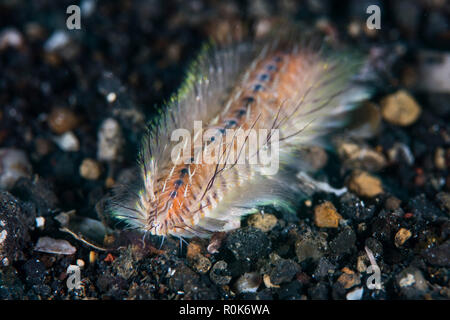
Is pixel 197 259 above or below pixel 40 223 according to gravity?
below

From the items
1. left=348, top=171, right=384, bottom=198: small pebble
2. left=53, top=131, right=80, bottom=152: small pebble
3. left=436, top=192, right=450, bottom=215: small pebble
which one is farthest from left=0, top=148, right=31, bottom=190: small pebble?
left=436, top=192, right=450, bottom=215: small pebble

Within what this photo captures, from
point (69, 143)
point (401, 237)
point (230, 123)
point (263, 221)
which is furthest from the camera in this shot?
point (69, 143)

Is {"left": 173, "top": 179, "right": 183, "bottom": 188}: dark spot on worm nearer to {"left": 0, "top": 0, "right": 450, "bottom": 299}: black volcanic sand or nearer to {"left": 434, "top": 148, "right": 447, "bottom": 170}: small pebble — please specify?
{"left": 0, "top": 0, "right": 450, "bottom": 299}: black volcanic sand

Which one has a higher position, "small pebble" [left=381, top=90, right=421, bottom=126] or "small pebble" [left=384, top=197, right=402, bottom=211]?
"small pebble" [left=381, top=90, right=421, bottom=126]

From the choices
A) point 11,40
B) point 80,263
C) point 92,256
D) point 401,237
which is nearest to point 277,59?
point 401,237

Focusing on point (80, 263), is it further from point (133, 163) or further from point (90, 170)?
point (133, 163)

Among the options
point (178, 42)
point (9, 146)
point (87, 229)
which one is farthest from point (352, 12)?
point (9, 146)
